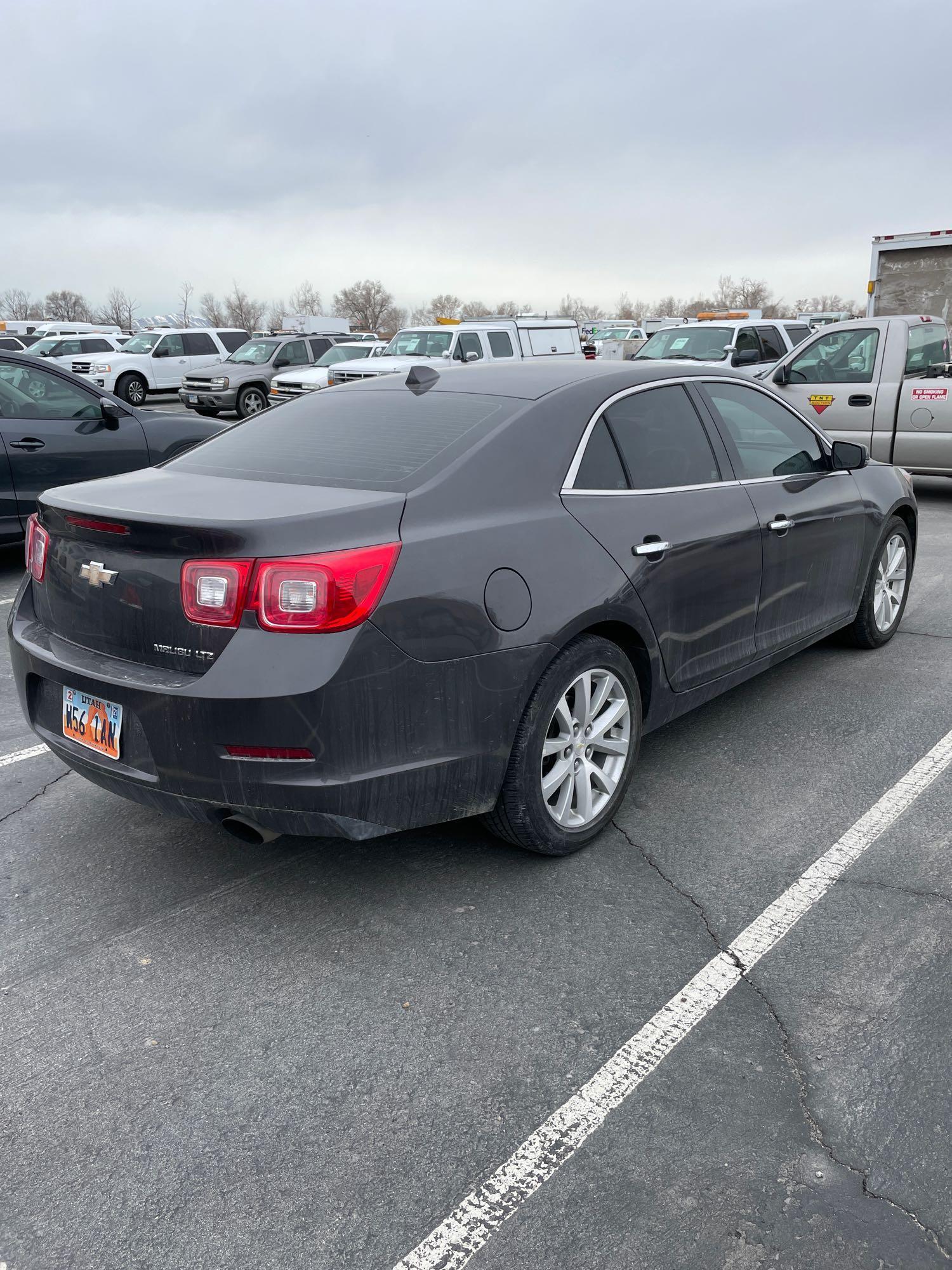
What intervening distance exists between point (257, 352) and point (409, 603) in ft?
74.9

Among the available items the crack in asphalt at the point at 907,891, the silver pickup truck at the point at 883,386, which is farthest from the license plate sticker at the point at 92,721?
the silver pickup truck at the point at 883,386

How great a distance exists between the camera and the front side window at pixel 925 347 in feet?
34.3

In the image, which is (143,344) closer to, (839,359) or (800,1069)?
(839,359)

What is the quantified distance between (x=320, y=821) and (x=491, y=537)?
99cm

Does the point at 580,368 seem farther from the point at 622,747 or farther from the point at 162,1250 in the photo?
the point at 162,1250

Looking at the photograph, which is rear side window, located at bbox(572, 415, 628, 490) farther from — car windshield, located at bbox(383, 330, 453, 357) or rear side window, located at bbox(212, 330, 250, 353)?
rear side window, located at bbox(212, 330, 250, 353)

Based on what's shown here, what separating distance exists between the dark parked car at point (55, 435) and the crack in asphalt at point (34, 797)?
3.74 metres

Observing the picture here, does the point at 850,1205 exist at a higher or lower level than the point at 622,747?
lower

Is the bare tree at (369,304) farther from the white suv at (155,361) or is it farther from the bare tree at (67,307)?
the white suv at (155,361)

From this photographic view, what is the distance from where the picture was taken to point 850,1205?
7.05 feet

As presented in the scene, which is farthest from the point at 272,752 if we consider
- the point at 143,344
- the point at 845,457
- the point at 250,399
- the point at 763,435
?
the point at 143,344

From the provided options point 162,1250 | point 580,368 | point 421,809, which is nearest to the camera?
point 162,1250

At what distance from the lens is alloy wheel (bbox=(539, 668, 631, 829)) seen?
3453 millimetres

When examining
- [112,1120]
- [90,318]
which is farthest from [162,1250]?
[90,318]
